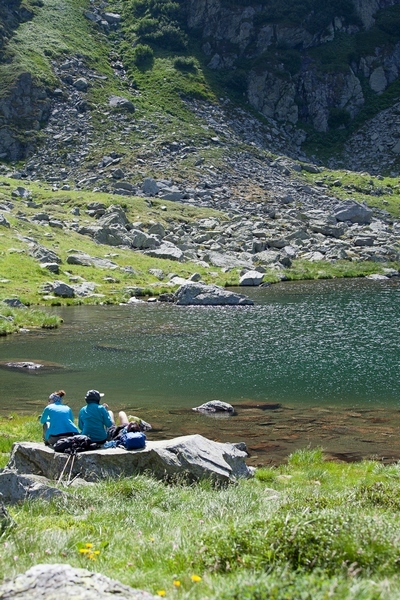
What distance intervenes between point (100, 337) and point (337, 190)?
85.4 metres

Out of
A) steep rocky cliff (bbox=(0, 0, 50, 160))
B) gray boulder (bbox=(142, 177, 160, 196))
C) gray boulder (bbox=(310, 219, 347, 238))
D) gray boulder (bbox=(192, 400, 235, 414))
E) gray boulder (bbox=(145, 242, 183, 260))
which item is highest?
steep rocky cliff (bbox=(0, 0, 50, 160))

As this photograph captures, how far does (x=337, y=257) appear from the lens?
3302 inches

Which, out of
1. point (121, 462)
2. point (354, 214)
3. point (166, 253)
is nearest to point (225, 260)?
point (166, 253)

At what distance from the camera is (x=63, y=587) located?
5.50 m

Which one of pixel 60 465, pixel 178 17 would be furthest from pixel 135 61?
pixel 60 465

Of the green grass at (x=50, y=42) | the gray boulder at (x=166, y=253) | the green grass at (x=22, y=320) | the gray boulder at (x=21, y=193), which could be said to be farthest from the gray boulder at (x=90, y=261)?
the green grass at (x=50, y=42)

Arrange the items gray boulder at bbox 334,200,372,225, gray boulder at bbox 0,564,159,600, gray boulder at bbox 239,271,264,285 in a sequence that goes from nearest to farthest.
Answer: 1. gray boulder at bbox 0,564,159,600
2. gray boulder at bbox 239,271,264,285
3. gray boulder at bbox 334,200,372,225

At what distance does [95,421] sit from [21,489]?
15.0 feet

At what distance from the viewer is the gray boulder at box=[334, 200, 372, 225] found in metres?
99.4

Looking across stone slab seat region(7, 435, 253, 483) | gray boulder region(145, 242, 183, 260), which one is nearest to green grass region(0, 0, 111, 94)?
gray boulder region(145, 242, 183, 260)

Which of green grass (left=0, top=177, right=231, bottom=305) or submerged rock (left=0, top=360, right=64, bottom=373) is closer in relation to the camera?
submerged rock (left=0, top=360, right=64, bottom=373)

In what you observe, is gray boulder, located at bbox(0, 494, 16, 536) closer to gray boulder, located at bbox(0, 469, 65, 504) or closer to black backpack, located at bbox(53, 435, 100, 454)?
gray boulder, located at bbox(0, 469, 65, 504)

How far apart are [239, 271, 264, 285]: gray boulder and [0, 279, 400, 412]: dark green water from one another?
47.3 ft

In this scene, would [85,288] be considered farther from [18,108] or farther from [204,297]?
[18,108]
